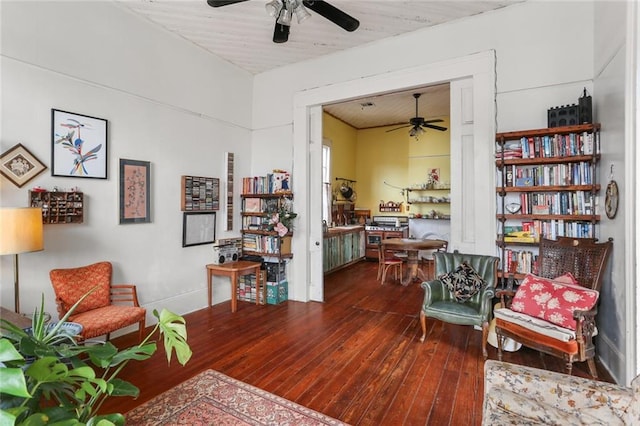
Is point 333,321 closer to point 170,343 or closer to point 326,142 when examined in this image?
point 170,343

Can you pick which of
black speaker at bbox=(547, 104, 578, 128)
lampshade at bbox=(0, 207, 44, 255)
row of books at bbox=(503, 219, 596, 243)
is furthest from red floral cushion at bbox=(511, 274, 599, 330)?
lampshade at bbox=(0, 207, 44, 255)

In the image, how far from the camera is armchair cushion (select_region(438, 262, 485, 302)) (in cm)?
338

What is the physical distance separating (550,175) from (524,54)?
1.37 meters

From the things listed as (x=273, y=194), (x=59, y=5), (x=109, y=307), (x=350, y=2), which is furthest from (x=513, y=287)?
(x=59, y=5)

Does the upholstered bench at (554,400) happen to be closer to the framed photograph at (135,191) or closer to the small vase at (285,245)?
the small vase at (285,245)

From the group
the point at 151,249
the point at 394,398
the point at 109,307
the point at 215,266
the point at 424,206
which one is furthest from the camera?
the point at 424,206

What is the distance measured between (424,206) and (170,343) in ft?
26.1

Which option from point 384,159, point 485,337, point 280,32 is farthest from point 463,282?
point 384,159

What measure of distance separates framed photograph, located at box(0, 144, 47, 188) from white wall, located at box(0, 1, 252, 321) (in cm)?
6

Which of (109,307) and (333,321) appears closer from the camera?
(109,307)

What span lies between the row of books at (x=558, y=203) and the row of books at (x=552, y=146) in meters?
0.41

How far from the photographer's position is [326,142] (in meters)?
7.76

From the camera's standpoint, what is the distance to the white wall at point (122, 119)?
9.41 ft

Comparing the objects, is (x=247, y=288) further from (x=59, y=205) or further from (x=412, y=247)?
(x=412, y=247)
